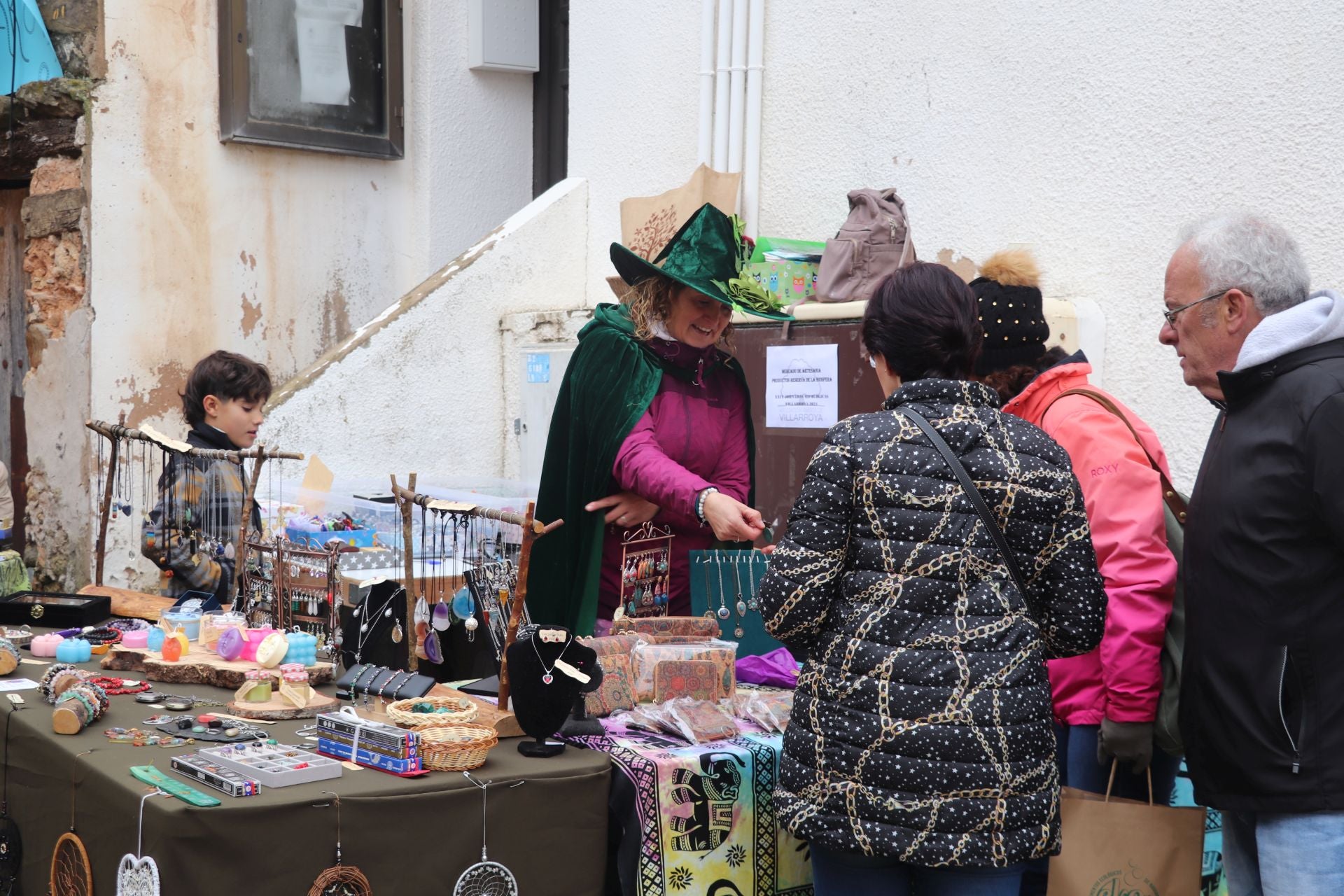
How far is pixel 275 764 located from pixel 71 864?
518 mm

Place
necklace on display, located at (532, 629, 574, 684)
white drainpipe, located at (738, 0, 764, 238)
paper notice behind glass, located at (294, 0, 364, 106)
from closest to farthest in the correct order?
necklace on display, located at (532, 629, 574, 684) → white drainpipe, located at (738, 0, 764, 238) → paper notice behind glass, located at (294, 0, 364, 106)

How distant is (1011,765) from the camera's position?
1977mm

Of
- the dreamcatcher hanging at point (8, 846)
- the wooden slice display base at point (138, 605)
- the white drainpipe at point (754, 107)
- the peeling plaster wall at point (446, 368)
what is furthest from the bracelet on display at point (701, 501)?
the white drainpipe at point (754, 107)

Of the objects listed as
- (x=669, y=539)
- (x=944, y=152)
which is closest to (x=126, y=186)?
(x=944, y=152)

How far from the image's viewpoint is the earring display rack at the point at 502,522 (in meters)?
2.50

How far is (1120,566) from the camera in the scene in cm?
234

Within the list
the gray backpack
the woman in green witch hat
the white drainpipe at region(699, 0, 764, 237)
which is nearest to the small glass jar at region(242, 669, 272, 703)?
the woman in green witch hat

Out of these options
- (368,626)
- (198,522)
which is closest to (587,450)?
(368,626)

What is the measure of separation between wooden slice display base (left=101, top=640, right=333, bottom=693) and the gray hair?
2.07 m

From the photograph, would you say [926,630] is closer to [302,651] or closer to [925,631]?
[925,631]

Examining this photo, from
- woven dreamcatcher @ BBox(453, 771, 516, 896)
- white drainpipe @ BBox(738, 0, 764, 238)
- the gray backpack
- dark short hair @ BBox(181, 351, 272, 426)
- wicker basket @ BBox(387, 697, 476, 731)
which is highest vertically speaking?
white drainpipe @ BBox(738, 0, 764, 238)

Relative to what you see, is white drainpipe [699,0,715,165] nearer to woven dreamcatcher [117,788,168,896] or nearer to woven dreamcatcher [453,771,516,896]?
woven dreamcatcher [453,771,516,896]

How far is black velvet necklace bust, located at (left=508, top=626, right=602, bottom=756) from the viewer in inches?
93.7

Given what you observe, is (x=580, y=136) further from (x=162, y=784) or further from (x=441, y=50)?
(x=162, y=784)
